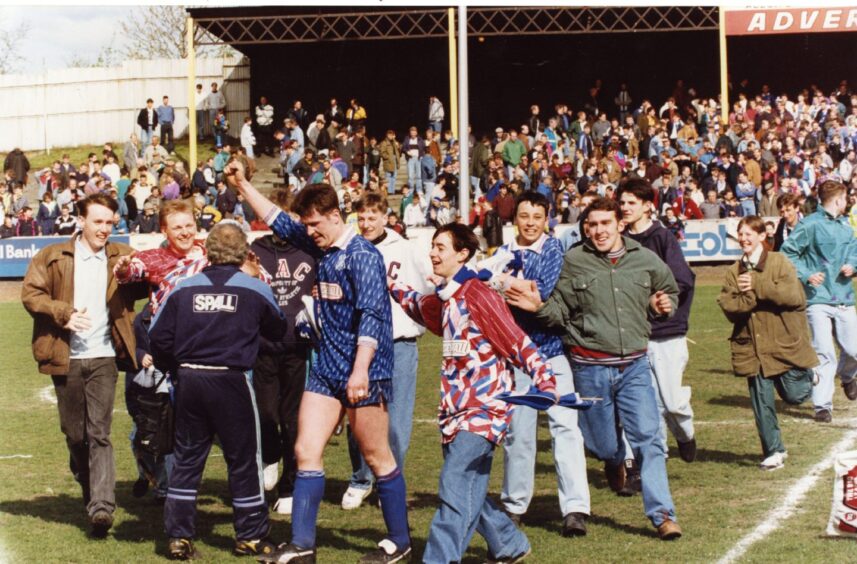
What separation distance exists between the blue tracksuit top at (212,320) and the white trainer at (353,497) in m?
1.76

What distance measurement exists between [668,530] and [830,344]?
505 centimetres

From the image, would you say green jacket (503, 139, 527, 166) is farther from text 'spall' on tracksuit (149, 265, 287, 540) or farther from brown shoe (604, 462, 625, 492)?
text 'spall' on tracksuit (149, 265, 287, 540)

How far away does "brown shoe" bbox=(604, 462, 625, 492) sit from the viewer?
862 centimetres

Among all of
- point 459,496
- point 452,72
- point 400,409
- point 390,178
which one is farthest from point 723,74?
point 459,496

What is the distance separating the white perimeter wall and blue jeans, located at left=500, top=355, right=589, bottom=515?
112ft

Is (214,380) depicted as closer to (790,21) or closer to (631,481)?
(631,481)

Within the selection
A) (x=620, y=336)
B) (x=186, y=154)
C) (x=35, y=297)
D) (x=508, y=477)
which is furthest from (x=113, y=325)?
(x=186, y=154)

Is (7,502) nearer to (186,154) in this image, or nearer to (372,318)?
(372,318)

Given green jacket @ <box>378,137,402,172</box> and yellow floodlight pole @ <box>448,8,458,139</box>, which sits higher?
yellow floodlight pole @ <box>448,8,458,139</box>

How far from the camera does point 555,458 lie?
773cm

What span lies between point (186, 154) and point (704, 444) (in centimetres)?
2971

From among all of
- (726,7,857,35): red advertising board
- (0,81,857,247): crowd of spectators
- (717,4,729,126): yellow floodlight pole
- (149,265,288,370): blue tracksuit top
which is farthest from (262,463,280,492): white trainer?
(726,7,857,35): red advertising board

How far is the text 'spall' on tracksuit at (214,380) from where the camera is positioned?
23.0 ft

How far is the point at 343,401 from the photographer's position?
273 inches
